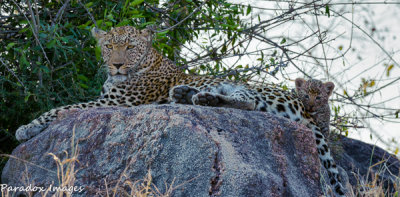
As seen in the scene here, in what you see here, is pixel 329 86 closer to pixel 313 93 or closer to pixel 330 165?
pixel 313 93

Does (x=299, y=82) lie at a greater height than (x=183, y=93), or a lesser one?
greater

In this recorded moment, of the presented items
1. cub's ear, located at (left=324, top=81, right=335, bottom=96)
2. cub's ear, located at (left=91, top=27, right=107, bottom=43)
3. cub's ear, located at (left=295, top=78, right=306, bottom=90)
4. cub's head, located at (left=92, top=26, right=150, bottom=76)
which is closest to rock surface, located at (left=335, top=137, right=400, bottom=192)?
cub's ear, located at (left=324, top=81, right=335, bottom=96)

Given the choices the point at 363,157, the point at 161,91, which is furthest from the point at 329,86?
the point at 363,157

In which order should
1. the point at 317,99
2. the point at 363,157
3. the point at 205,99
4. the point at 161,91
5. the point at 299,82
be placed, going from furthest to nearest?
the point at 363,157 < the point at 299,82 < the point at 161,91 < the point at 317,99 < the point at 205,99

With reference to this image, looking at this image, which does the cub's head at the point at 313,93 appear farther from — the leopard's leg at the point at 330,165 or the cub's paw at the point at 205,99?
the cub's paw at the point at 205,99

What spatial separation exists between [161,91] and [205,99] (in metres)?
1.75

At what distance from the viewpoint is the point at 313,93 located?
24.2 ft

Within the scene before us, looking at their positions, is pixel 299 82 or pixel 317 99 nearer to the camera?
pixel 317 99

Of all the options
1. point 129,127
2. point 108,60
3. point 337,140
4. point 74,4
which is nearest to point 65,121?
point 129,127

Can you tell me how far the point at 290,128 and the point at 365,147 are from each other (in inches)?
216

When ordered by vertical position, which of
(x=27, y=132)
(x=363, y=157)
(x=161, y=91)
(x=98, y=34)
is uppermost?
(x=98, y=34)

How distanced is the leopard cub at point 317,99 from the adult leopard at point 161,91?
380mm

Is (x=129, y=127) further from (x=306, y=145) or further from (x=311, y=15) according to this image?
(x=311, y=15)

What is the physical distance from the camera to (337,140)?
369 inches
